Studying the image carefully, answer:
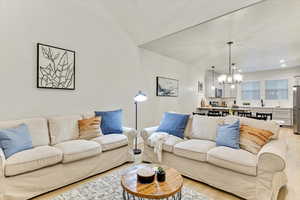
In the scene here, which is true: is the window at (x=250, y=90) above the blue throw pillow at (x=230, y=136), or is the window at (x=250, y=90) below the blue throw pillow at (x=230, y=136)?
above

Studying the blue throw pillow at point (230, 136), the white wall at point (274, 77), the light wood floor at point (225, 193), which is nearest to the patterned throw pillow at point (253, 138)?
the blue throw pillow at point (230, 136)

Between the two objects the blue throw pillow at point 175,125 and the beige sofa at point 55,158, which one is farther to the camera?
the blue throw pillow at point 175,125

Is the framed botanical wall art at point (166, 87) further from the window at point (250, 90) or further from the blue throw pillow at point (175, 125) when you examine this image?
the window at point (250, 90)

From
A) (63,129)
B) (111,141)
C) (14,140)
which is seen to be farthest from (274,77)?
(14,140)

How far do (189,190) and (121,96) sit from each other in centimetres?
258

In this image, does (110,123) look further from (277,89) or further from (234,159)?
(277,89)

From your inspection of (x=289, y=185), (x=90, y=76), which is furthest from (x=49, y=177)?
(x=289, y=185)

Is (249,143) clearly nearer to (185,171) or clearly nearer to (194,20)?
(185,171)

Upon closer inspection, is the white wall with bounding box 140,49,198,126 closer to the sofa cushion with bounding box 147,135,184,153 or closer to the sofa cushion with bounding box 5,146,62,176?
the sofa cushion with bounding box 147,135,184,153

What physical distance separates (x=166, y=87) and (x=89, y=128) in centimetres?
287

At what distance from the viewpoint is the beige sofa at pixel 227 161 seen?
5.80ft

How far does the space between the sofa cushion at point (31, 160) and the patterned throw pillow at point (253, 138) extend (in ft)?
8.00

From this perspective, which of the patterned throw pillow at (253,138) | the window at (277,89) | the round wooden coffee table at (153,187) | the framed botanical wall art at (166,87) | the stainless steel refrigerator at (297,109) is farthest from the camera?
the window at (277,89)

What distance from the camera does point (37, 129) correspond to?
245 cm
